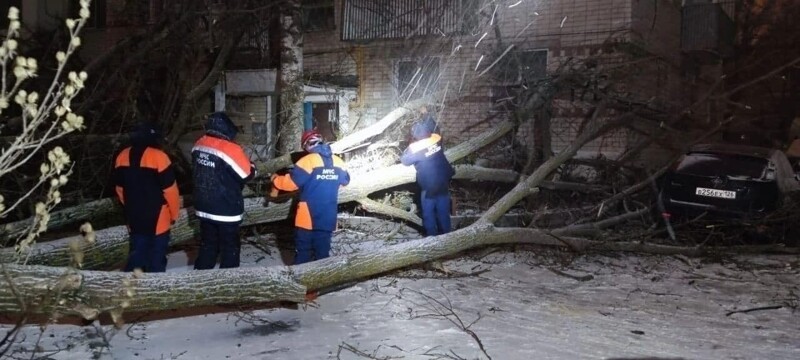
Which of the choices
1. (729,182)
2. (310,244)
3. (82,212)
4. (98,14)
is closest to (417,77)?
(729,182)

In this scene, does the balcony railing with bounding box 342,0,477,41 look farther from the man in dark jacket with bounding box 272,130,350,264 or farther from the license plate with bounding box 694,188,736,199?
the man in dark jacket with bounding box 272,130,350,264

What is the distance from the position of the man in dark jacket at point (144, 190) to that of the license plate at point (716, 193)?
278 inches

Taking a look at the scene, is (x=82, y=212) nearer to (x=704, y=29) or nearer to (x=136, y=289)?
(x=136, y=289)

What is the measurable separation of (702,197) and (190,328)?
7.30 metres

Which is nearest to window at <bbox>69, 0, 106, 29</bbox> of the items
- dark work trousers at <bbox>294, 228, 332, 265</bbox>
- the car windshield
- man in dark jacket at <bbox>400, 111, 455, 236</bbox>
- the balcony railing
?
the balcony railing

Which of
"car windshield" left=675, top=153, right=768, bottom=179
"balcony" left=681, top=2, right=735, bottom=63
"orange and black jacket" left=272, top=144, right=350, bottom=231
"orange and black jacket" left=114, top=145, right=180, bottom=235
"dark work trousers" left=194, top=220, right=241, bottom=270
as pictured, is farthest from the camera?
"balcony" left=681, top=2, right=735, bottom=63

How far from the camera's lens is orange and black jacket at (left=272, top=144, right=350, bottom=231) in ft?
20.4

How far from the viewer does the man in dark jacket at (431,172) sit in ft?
25.6

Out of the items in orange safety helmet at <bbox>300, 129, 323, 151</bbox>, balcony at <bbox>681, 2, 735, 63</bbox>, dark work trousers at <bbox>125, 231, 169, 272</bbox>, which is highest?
balcony at <bbox>681, 2, 735, 63</bbox>

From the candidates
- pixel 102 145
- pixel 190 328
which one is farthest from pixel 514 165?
pixel 190 328

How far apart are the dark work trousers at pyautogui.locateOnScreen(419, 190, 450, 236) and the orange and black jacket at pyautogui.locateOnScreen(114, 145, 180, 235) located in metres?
3.16

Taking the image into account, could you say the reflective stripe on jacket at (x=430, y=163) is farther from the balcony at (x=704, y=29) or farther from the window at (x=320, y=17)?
the balcony at (x=704, y=29)

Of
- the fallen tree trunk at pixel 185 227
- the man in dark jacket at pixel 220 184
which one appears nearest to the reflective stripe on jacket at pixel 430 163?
the fallen tree trunk at pixel 185 227

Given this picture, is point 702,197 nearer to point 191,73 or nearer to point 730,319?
point 730,319
